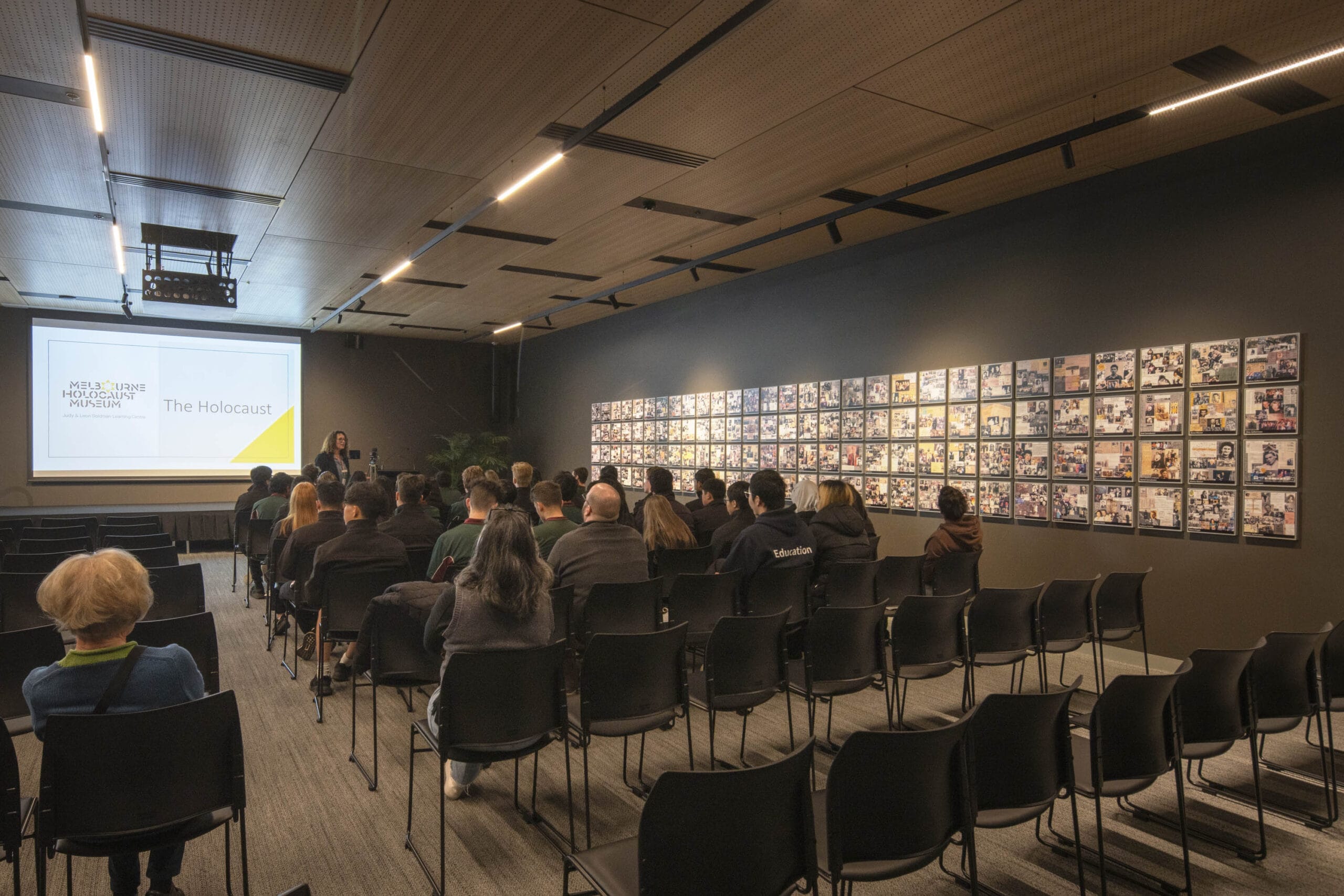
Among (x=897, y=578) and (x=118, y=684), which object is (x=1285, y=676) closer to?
(x=897, y=578)

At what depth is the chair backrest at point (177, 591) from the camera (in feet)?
14.9

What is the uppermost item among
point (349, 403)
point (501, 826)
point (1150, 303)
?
point (1150, 303)

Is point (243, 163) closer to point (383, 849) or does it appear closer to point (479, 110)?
point (479, 110)

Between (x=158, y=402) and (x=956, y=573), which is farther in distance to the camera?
(x=158, y=402)

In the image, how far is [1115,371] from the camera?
6016mm

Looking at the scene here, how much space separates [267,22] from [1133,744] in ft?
16.2

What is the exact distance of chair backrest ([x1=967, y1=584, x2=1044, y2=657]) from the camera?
402cm

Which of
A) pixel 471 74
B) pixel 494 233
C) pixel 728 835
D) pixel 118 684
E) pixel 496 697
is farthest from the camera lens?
pixel 494 233

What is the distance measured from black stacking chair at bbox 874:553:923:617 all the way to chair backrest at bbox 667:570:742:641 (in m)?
1.12

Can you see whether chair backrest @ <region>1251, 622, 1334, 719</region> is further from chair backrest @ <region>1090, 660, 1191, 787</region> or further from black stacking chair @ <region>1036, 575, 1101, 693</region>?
black stacking chair @ <region>1036, 575, 1101, 693</region>

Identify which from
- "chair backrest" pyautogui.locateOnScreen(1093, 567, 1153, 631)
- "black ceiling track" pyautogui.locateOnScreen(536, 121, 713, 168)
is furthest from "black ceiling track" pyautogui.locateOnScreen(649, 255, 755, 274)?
"chair backrest" pyautogui.locateOnScreen(1093, 567, 1153, 631)

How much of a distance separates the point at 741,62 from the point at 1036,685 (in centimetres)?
429

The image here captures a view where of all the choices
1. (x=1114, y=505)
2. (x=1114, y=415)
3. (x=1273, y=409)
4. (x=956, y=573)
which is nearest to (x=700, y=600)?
(x=956, y=573)

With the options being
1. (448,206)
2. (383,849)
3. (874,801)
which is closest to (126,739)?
(383,849)
